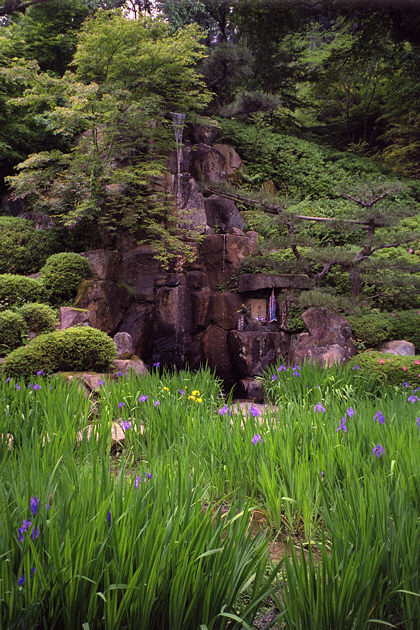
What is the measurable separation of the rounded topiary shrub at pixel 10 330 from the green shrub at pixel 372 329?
5141 millimetres

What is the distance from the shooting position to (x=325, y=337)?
6719 millimetres

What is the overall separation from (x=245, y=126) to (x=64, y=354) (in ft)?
40.0

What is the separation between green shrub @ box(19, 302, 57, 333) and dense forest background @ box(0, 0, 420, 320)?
109 inches

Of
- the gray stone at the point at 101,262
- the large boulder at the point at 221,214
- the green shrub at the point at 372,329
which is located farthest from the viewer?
the large boulder at the point at 221,214

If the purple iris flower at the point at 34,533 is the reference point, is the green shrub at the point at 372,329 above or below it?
above

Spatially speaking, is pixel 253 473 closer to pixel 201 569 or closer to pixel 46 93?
pixel 201 569

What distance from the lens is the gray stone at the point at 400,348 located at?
671 cm

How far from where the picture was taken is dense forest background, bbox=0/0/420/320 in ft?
14.8

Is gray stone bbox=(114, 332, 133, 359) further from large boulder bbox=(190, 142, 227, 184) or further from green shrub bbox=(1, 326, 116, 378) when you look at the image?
large boulder bbox=(190, 142, 227, 184)

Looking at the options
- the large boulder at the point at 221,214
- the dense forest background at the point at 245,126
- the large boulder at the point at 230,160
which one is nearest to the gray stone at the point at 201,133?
the large boulder at the point at 230,160

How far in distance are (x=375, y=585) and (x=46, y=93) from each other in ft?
33.9

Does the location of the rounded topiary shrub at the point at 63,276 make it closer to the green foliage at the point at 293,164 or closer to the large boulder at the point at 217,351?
the large boulder at the point at 217,351

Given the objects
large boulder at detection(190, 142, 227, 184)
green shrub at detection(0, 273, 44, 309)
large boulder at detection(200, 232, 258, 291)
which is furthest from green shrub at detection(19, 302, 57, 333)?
large boulder at detection(190, 142, 227, 184)

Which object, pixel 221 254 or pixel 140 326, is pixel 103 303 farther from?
pixel 221 254
